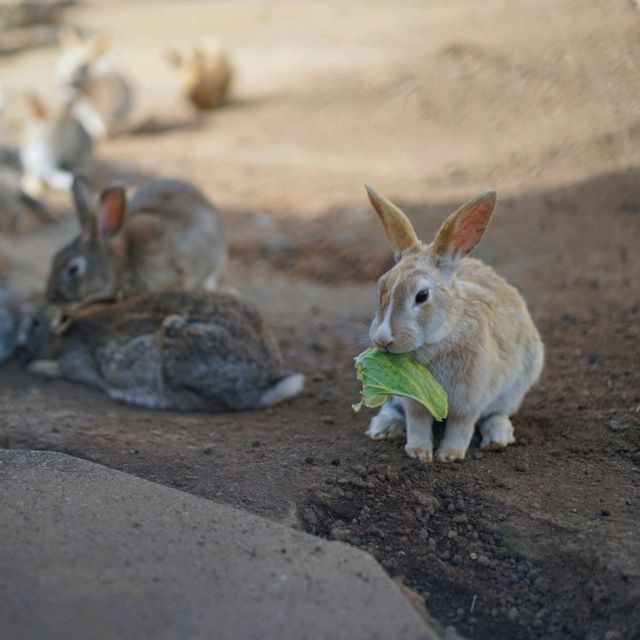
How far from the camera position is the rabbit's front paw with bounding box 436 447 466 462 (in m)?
4.24

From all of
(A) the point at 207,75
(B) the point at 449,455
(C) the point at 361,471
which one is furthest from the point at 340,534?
(A) the point at 207,75

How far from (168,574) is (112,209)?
4095mm

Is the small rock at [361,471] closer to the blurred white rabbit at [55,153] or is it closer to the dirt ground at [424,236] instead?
the dirt ground at [424,236]

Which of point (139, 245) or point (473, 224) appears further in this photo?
point (139, 245)

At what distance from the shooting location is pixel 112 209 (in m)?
6.89

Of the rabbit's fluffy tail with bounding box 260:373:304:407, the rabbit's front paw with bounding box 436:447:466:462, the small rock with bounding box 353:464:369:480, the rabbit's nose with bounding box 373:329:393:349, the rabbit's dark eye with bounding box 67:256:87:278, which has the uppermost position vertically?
the rabbit's nose with bounding box 373:329:393:349

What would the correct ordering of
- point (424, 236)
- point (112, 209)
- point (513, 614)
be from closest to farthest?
1. point (513, 614)
2. point (112, 209)
3. point (424, 236)

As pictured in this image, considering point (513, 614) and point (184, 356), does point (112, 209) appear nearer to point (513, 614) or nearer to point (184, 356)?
point (184, 356)

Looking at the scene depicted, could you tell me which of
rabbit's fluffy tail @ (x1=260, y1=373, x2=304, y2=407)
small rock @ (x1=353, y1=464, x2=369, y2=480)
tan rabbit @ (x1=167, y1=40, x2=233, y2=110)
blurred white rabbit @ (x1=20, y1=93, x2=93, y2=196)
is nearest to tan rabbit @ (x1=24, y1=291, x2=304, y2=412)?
rabbit's fluffy tail @ (x1=260, y1=373, x2=304, y2=407)

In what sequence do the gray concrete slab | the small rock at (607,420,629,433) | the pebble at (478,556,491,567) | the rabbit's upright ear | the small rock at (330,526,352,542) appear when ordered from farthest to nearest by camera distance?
the rabbit's upright ear → the small rock at (607,420,629,433) → the small rock at (330,526,352,542) → the pebble at (478,556,491,567) → the gray concrete slab

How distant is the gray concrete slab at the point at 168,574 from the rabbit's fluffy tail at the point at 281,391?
158 centimetres

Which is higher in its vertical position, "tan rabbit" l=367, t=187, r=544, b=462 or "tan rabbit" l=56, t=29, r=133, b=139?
"tan rabbit" l=367, t=187, r=544, b=462

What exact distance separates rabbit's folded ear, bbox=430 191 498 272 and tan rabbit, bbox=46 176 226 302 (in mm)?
3012

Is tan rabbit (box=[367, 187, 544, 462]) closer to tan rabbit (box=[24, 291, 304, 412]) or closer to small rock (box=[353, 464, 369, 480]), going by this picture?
small rock (box=[353, 464, 369, 480])
